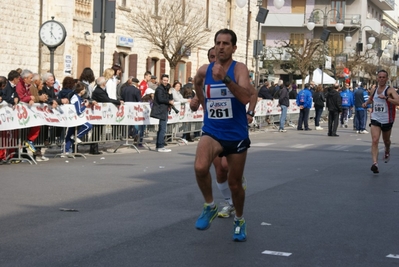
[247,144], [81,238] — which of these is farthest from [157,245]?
[247,144]

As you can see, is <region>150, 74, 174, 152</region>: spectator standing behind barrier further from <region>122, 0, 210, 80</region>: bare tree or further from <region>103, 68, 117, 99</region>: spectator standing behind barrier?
<region>122, 0, 210, 80</region>: bare tree

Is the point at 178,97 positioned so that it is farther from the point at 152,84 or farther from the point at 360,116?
the point at 360,116

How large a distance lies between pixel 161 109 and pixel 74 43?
11503 mm

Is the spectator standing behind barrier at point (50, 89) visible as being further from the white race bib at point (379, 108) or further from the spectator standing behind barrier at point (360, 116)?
the spectator standing behind barrier at point (360, 116)

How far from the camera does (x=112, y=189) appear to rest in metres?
12.1

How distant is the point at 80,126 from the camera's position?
17.9 m

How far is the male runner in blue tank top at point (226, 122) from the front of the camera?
7.86 metres

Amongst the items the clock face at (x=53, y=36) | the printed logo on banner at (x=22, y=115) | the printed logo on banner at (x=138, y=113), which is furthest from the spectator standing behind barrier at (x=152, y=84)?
the printed logo on banner at (x=22, y=115)

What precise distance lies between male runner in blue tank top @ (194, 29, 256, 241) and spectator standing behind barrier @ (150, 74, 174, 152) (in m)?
12.0

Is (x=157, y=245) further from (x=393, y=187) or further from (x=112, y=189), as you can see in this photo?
(x=393, y=187)

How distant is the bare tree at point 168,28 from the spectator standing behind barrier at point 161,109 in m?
11.6

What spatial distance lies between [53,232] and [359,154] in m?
12.9

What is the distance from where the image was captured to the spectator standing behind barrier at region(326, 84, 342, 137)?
28.6 m

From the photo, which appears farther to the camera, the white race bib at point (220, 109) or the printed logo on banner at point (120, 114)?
the printed logo on banner at point (120, 114)
